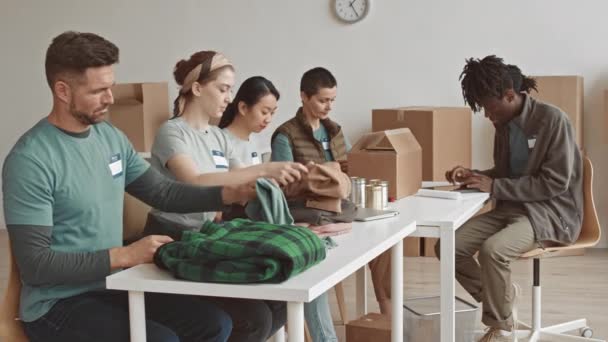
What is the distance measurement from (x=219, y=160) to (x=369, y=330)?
874 mm

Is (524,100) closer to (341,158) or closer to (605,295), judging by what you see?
(341,158)

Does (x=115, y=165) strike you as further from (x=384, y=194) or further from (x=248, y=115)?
(x=248, y=115)

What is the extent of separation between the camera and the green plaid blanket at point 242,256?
2.00 m

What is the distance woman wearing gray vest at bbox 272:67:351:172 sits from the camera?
4.21 m

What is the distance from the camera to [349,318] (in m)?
4.23

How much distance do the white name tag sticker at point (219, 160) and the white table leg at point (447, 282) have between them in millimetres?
907

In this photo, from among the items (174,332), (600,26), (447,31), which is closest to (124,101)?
(447,31)

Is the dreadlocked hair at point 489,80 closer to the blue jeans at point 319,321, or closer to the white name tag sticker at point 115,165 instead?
the blue jeans at point 319,321

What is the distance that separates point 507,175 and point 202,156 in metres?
1.36

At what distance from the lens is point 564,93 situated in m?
5.45

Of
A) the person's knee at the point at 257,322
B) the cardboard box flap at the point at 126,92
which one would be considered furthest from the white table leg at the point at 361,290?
the cardboard box flap at the point at 126,92

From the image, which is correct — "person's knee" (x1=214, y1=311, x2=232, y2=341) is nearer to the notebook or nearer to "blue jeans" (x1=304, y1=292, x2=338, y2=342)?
the notebook

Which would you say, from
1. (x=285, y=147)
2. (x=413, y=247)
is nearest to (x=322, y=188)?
(x=285, y=147)

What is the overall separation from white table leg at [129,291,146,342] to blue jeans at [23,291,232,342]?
2.7 inches
